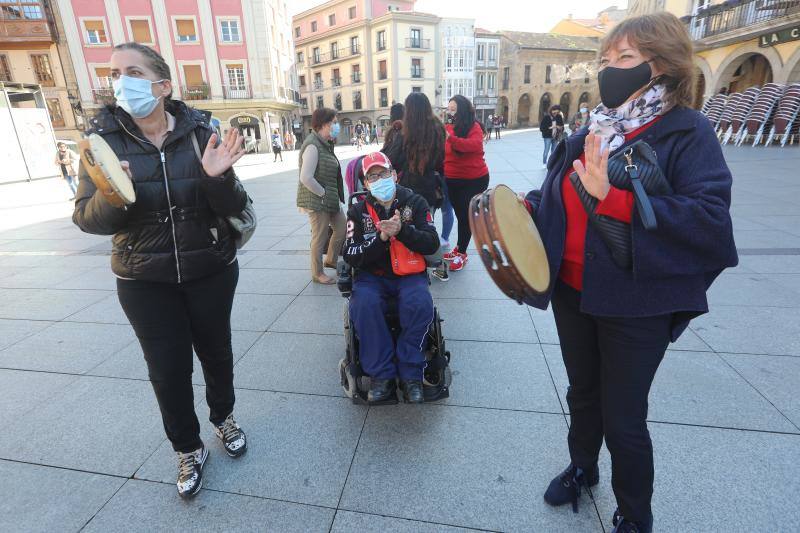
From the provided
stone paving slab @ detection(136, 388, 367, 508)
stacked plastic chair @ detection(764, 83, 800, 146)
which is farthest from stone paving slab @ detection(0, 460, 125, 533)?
stacked plastic chair @ detection(764, 83, 800, 146)

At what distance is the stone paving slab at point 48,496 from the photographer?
6.63 feet

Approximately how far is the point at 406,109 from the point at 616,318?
330 centimetres

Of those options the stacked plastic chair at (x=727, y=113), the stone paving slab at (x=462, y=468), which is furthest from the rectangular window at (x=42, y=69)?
the stacked plastic chair at (x=727, y=113)

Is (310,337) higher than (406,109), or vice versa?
(406,109)

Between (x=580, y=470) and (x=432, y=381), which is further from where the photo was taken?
(x=432, y=381)

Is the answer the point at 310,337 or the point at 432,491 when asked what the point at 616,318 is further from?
the point at 310,337

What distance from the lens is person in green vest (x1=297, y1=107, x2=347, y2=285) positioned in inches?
182

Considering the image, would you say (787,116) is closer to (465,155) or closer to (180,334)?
(465,155)

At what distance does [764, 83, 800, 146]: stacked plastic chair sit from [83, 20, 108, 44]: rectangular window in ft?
137

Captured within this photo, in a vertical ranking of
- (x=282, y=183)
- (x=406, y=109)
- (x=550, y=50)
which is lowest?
(x=282, y=183)

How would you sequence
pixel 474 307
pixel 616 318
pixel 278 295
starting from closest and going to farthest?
pixel 616 318 → pixel 474 307 → pixel 278 295

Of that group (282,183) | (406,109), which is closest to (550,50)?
(282,183)

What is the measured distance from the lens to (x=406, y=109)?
14.0 feet

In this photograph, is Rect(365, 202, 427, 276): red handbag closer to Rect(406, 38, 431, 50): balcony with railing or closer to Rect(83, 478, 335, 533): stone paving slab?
Rect(83, 478, 335, 533): stone paving slab
